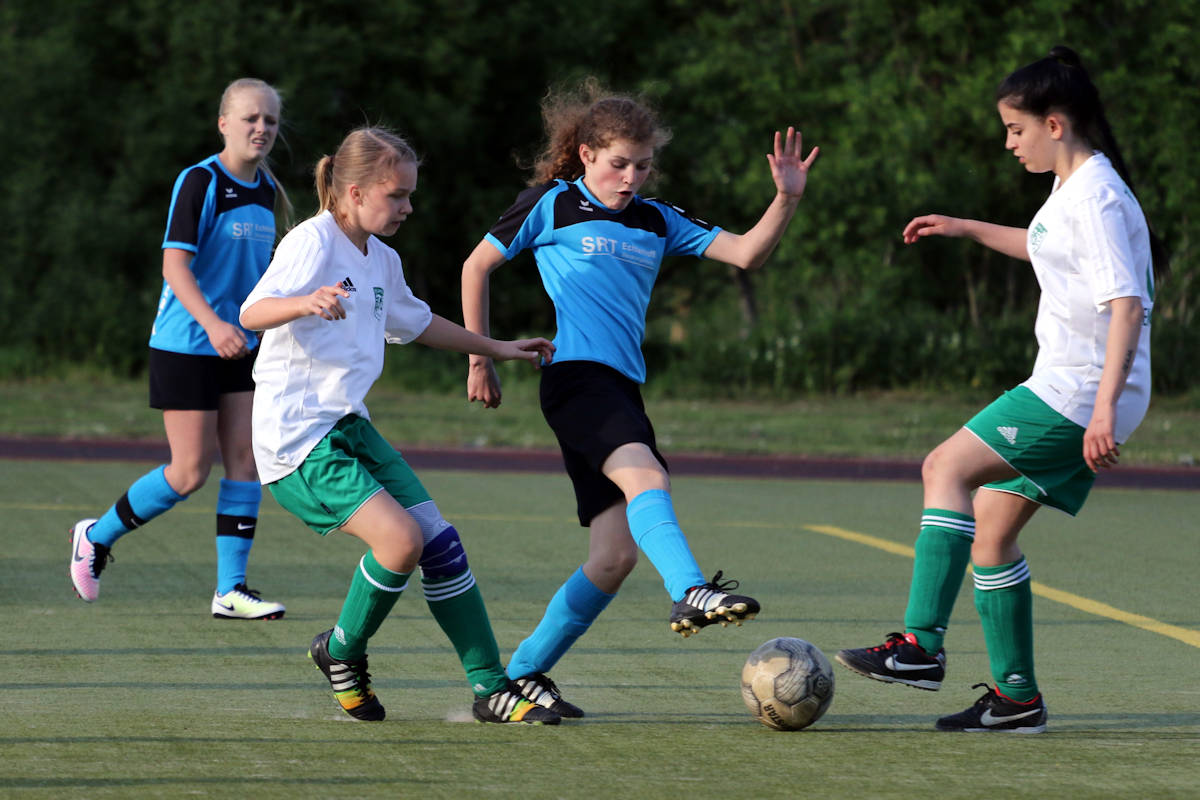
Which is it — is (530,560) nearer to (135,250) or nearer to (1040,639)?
(1040,639)

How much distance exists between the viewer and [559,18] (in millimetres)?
27406

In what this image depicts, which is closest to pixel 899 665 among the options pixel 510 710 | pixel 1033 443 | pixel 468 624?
pixel 1033 443

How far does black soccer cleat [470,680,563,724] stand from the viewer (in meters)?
4.82

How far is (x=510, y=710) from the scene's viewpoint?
15.9ft

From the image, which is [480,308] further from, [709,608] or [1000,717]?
[1000,717]

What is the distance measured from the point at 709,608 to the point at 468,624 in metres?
0.90

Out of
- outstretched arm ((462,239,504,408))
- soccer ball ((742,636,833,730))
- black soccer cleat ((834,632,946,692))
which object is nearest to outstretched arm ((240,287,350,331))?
outstretched arm ((462,239,504,408))

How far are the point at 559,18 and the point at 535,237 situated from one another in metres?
22.8

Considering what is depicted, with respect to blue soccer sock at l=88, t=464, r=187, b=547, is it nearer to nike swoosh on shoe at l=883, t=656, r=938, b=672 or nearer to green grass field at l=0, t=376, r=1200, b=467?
nike swoosh on shoe at l=883, t=656, r=938, b=672

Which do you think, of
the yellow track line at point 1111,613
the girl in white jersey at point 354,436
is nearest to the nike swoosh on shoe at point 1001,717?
the girl in white jersey at point 354,436

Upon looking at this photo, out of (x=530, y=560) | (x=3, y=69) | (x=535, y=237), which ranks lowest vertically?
(x=530, y=560)

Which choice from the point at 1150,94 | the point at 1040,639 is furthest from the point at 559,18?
the point at 1040,639

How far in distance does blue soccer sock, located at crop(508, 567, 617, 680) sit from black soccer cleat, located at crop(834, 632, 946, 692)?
760 millimetres

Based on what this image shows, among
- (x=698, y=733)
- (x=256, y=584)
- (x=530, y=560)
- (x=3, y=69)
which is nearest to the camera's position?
(x=698, y=733)
